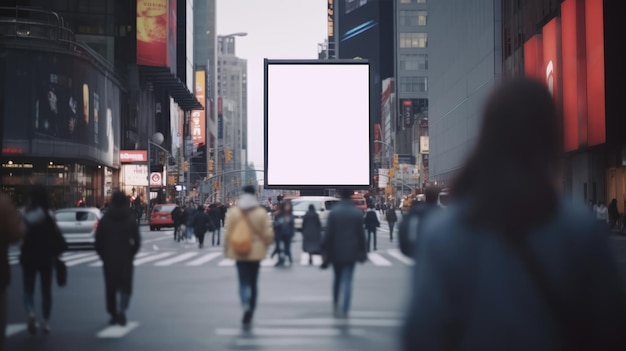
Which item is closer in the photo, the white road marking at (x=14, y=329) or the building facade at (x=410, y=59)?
the white road marking at (x=14, y=329)

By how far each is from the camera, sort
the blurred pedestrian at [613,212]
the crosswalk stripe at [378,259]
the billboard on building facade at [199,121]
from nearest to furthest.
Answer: the crosswalk stripe at [378,259], the blurred pedestrian at [613,212], the billboard on building facade at [199,121]

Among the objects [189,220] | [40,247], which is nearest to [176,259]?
[189,220]

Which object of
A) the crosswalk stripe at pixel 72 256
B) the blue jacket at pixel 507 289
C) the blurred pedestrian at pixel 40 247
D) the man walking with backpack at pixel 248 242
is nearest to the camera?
the blue jacket at pixel 507 289

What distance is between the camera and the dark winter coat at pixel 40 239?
1121 centimetres

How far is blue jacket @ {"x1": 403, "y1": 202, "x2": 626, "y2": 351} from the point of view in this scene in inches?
106

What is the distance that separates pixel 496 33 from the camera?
7031 cm

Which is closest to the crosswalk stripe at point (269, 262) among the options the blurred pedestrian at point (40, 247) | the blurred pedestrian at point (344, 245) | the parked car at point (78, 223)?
the parked car at point (78, 223)

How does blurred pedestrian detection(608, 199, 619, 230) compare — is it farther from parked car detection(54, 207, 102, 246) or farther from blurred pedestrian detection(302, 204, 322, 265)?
parked car detection(54, 207, 102, 246)

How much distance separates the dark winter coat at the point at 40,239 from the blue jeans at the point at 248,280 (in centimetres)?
239

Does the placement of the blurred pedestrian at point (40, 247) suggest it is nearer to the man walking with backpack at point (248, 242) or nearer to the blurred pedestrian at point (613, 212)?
the man walking with backpack at point (248, 242)

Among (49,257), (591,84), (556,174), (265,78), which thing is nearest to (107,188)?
(265,78)

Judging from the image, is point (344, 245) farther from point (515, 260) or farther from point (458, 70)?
point (458, 70)

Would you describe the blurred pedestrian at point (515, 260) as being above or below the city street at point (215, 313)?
above

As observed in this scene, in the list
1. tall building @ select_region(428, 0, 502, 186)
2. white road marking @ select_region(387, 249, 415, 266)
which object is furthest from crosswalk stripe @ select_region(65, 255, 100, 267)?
tall building @ select_region(428, 0, 502, 186)
